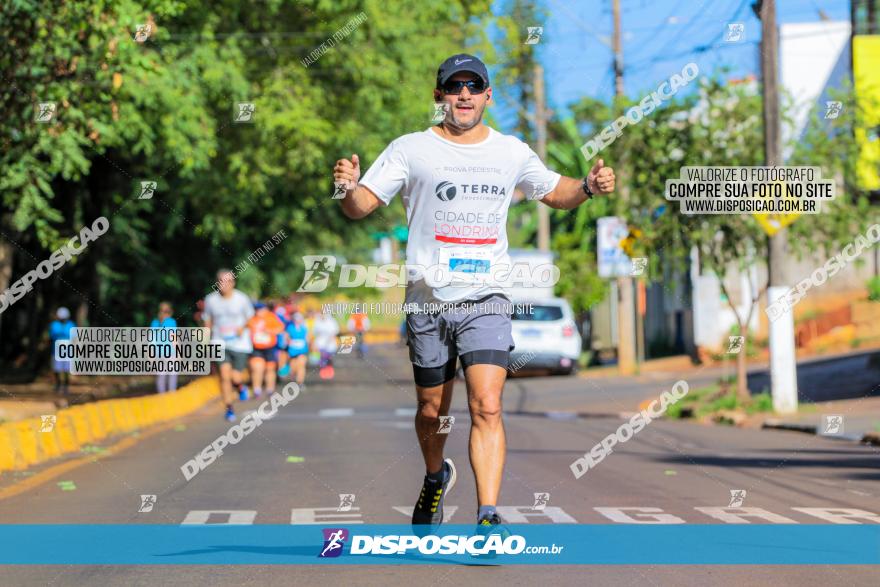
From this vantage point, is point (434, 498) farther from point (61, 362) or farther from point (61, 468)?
point (61, 362)

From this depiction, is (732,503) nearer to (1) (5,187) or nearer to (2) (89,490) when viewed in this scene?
(2) (89,490)

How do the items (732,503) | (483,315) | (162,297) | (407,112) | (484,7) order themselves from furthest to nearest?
(162,297), (484,7), (407,112), (732,503), (483,315)

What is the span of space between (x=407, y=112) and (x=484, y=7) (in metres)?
3.58

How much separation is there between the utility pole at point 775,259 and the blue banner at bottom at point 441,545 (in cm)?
1198

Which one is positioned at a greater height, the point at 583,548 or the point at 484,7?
the point at 484,7

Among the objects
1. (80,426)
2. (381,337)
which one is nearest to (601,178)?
(80,426)

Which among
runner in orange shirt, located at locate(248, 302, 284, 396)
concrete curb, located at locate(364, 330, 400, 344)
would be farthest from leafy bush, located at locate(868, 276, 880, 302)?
concrete curb, located at locate(364, 330, 400, 344)

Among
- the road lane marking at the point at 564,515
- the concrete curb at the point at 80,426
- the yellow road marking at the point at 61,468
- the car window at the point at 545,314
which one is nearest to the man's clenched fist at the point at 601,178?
the road lane marking at the point at 564,515

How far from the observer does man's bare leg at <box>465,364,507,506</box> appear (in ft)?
22.7

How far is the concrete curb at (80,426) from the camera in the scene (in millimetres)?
13909

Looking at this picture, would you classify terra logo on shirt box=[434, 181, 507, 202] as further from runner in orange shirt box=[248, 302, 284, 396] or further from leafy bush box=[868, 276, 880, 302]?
leafy bush box=[868, 276, 880, 302]

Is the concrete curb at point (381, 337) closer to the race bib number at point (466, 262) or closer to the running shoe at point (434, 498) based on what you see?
the running shoe at point (434, 498)

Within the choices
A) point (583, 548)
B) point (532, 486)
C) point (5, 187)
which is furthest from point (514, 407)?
point (583, 548)

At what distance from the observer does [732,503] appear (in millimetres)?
9875
